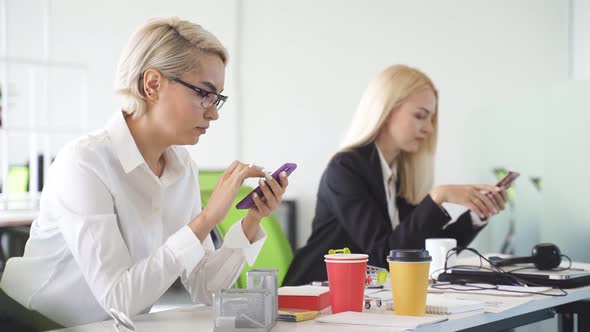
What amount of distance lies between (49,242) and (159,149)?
0.33 m

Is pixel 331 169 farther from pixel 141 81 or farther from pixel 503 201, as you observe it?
pixel 141 81

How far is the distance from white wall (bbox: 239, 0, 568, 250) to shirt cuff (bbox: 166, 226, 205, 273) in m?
2.42

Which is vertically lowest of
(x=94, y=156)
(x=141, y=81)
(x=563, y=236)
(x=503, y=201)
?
(x=563, y=236)

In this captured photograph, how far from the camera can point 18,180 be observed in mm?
4871

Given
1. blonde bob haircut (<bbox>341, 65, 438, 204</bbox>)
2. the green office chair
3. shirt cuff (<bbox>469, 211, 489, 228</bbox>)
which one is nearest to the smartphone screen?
shirt cuff (<bbox>469, 211, 489, 228</bbox>)

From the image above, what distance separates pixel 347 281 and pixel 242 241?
358mm

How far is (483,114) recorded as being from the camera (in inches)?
142

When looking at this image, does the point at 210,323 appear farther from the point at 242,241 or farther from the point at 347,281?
the point at 242,241

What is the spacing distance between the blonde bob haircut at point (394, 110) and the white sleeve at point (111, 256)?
3.82 feet

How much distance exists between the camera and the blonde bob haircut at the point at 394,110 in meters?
2.47

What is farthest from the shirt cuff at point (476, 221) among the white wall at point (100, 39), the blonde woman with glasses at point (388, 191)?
the white wall at point (100, 39)

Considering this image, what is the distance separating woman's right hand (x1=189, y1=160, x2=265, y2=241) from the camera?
4.67 feet

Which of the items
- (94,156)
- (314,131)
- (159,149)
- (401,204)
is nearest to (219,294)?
(94,156)

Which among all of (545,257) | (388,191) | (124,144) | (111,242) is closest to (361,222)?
(388,191)
